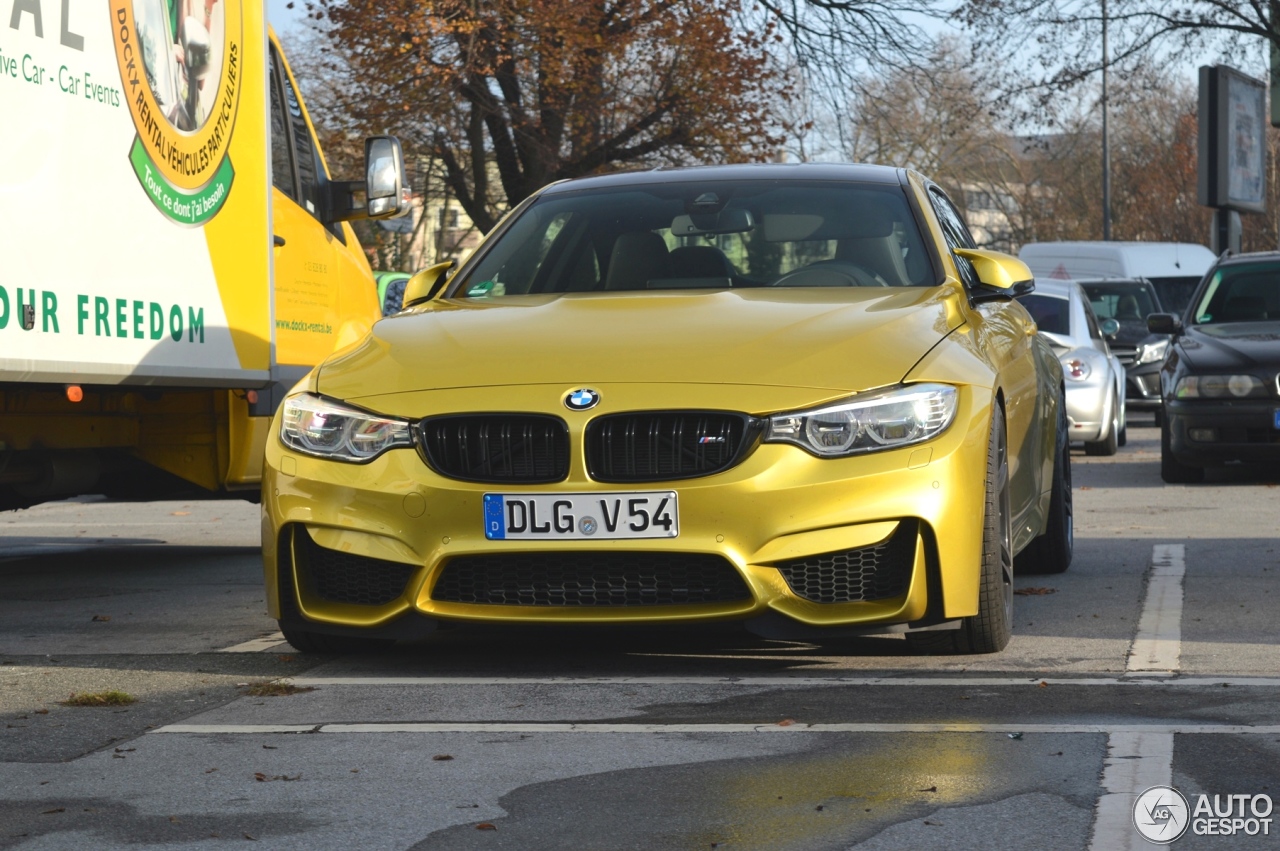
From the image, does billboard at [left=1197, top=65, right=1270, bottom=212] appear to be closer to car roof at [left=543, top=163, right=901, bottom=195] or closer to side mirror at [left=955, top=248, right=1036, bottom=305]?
car roof at [left=543, top=163, right=901, bottom=195]

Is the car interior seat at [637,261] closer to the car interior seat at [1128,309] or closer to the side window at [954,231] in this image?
the side window at [954,231]

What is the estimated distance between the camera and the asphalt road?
370 centimetres

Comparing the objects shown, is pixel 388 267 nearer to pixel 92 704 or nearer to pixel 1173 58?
pixel 1173 58

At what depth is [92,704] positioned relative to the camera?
17.0ft

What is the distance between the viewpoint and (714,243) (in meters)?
6.66

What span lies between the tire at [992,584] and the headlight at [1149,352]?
1967cm

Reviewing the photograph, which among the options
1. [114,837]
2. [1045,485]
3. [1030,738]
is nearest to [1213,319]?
[1045,485]

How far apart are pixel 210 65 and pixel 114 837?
4.63 metres

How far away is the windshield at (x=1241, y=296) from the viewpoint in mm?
13922

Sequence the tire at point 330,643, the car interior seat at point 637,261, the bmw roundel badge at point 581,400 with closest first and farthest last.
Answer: the bmw roundel badge at point 581,400 → the tire at point 330,643 → the car interior seat at point 637,261

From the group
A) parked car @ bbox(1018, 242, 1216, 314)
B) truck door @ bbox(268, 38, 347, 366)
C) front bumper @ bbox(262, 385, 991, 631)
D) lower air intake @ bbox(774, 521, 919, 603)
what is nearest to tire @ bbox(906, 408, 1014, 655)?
front bumper @ bbox(262, 385, 991, 631)

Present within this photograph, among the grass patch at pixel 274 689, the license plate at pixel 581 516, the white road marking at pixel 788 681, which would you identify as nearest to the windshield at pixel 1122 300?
the white road marking at pixel 788 681

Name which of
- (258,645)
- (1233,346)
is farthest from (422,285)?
(1233,346)

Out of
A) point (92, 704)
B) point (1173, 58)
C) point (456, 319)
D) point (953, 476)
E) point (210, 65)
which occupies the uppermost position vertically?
point (1173, 58)
